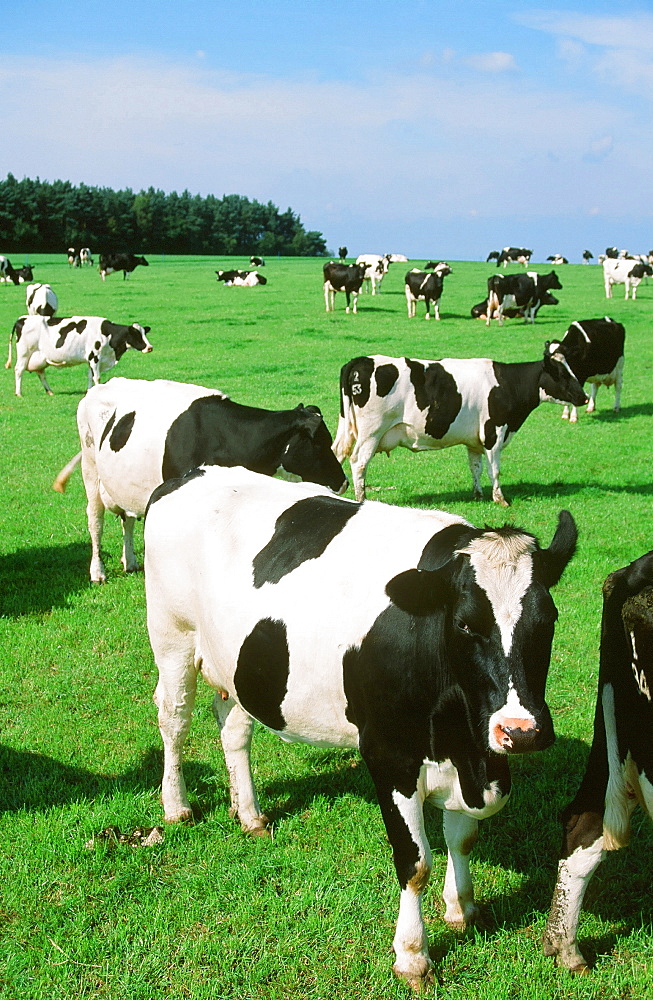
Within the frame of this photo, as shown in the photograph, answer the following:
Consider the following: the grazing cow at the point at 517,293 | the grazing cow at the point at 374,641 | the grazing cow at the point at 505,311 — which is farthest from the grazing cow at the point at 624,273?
the grazing cow at the point at 374,641

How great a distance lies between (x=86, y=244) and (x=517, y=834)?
88.3m

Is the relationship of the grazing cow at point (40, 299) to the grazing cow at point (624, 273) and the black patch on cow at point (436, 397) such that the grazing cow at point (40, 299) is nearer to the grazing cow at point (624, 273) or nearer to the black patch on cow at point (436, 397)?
the black patch on cow at point (436, 397)

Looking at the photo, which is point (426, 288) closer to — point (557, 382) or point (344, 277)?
point (344, 277)

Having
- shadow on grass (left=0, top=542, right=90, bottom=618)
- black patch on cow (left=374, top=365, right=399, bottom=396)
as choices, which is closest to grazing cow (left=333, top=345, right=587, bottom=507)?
black patch on cow (left=374, top=365, right=399, bottom=396)

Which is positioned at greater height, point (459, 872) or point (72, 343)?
point (72, 343)

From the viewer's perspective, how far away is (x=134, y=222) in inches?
3561

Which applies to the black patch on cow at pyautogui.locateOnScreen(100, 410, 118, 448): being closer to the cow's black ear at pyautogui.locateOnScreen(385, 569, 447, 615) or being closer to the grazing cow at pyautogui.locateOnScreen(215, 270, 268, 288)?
the cow's black ear at pyautogui.locateOnScreen(385, 569, 447, 615)

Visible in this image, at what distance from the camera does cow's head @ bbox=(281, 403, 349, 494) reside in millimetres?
8836

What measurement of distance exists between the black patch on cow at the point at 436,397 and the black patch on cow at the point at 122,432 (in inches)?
199

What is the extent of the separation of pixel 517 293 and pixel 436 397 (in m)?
21.4

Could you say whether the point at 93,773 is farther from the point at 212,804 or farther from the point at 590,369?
the point at 590,369

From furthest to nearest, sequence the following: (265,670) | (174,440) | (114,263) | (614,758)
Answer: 1. (114,263)
2. (174,440)
3. (265,670)
4. (614,758)

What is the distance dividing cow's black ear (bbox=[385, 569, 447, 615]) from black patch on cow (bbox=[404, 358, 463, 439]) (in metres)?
8.86

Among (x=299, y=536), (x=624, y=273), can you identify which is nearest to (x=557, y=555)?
(x=299, y=536)
